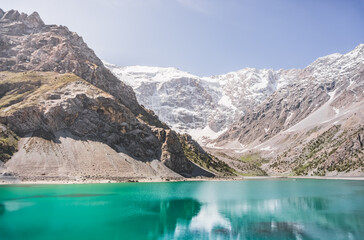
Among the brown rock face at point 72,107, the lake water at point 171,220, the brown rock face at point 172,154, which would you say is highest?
the brown rock face at point 72,107

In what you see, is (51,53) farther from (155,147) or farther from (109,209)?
(109,209)

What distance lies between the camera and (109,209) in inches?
2002

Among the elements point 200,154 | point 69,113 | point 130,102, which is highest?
point 130,102

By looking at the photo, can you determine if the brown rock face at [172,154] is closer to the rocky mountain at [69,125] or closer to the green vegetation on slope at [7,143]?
the rocky mountain at [69,125]

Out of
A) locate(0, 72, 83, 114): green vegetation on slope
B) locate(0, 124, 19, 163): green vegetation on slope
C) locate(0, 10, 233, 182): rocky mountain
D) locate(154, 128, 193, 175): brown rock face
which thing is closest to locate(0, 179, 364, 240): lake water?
locate(0, 124, 19, 163): green vegetation on slope

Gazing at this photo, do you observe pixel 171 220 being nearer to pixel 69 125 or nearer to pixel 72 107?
pixel 69 125

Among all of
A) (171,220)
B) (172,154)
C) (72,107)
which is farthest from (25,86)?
(171,220)

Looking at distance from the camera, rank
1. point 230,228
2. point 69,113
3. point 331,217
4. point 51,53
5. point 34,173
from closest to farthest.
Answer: point 230,228 → point 331,217 → point 34,173 → point 69,113 → point 51,53

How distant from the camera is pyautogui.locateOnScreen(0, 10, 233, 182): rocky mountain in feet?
368

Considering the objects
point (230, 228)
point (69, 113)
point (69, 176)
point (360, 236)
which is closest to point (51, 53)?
point (69, 113)

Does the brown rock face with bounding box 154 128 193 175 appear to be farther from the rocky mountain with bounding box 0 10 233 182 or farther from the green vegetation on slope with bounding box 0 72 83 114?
the green vegetation on slope with bounding box 0 72 83 114

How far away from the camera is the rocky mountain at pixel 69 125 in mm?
112250

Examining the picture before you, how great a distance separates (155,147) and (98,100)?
36.5m

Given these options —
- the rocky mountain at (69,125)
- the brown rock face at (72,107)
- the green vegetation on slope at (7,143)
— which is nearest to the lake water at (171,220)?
the green vegetation on slope at (7,143)
